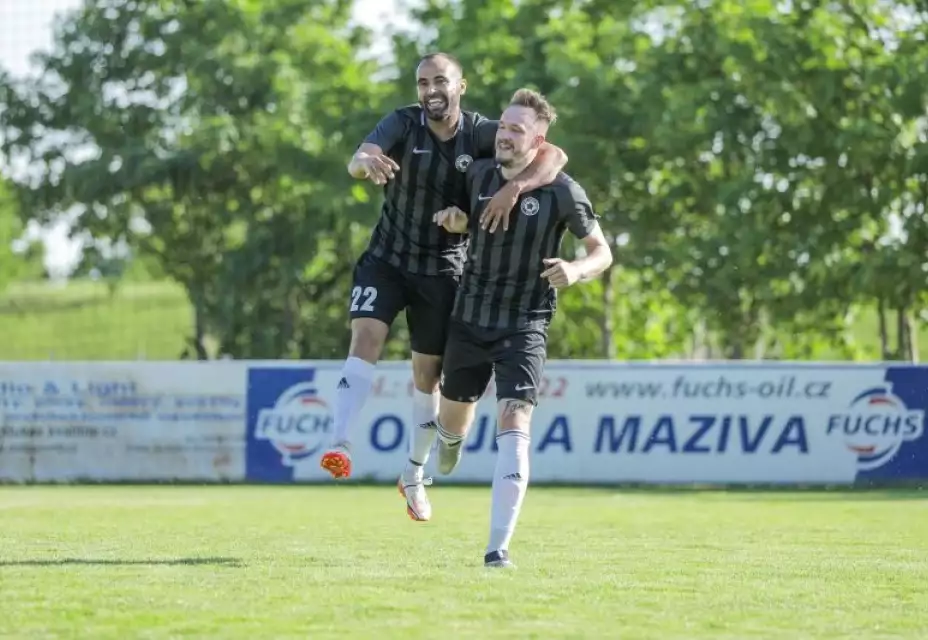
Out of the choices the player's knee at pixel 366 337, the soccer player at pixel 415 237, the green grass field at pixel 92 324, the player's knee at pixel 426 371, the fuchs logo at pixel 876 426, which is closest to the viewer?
the soccer player at pixel 415 237

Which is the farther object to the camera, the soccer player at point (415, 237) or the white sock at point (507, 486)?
the soccer player at point (415, 237)

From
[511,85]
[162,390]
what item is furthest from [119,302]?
[162,390]

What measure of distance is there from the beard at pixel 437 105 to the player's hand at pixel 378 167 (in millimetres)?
404

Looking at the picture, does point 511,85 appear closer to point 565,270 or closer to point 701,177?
point 701,177

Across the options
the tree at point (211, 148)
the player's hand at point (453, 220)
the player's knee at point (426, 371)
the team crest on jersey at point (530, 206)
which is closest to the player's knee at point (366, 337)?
the player's knee at point (426, 371)

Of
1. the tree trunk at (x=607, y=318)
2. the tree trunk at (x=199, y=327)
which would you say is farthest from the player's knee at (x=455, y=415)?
the tree trunk at (x=199, y=327)

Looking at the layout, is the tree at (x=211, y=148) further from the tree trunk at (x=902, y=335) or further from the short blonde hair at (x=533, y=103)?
the short blonde hair at (x=533, y=103)

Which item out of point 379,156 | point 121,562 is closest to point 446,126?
point 379,156

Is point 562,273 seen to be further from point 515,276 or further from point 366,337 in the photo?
point 366,337

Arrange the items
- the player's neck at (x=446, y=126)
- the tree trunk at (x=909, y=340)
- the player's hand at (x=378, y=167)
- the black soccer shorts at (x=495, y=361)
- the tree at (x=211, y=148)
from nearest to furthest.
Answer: the black soccer shorts at (x=495, y=361) < the player's hand at (x=378, y=167) < the player's neck at (x=446, y=126) < the tree trunk at (x=909, y=340) < the tree at (x=211, y=148)

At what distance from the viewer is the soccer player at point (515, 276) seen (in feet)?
27.7

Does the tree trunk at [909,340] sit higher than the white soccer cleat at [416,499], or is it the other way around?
the white soccer cleat at [416,499]

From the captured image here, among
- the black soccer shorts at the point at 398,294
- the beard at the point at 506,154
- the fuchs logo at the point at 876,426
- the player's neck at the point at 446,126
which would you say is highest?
the player's neck at the point at 446,126

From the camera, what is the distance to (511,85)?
30844 mm
